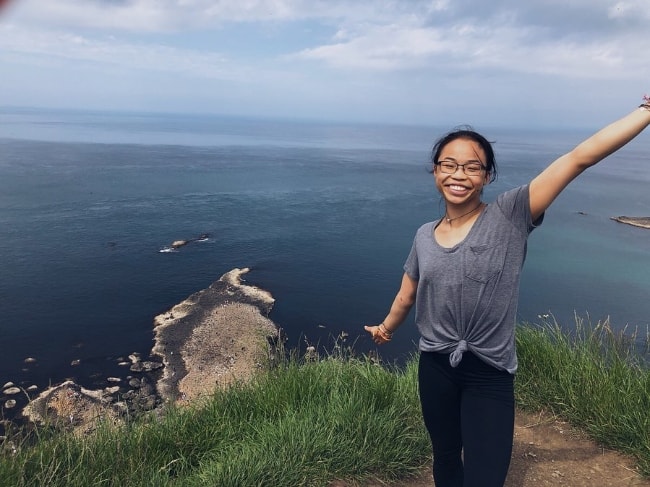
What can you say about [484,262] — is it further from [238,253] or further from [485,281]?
[238,253]

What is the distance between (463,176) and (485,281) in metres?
0.50

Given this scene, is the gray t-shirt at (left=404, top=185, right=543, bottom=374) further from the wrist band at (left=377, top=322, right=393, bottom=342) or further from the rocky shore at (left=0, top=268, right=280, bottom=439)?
the rocky shore at (left=0, top=268, right=280, bottom=439)

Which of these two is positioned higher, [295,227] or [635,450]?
[635,450]

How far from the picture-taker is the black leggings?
2197 millimetres

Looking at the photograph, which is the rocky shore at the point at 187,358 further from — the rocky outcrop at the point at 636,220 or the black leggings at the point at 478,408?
the rocky outcrop at the point at 636,220

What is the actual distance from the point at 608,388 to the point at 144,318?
67.8ft

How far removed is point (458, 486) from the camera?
258cm

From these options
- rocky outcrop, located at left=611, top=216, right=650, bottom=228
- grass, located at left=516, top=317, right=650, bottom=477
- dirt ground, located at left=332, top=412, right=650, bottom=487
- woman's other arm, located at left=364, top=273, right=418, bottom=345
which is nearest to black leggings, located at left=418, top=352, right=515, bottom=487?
woman's other arm, located at left=364, top=273, right=418, bottom=345

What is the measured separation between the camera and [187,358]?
18.0 meters

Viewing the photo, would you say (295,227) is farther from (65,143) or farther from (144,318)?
(65,143)

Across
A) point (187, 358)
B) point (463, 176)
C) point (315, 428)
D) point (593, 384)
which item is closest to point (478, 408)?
point (463, 176)

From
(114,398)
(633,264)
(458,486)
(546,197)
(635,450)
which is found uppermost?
(546,197)

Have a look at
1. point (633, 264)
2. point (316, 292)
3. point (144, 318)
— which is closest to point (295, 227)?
point (316, 292)

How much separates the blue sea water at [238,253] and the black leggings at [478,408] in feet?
27.3
